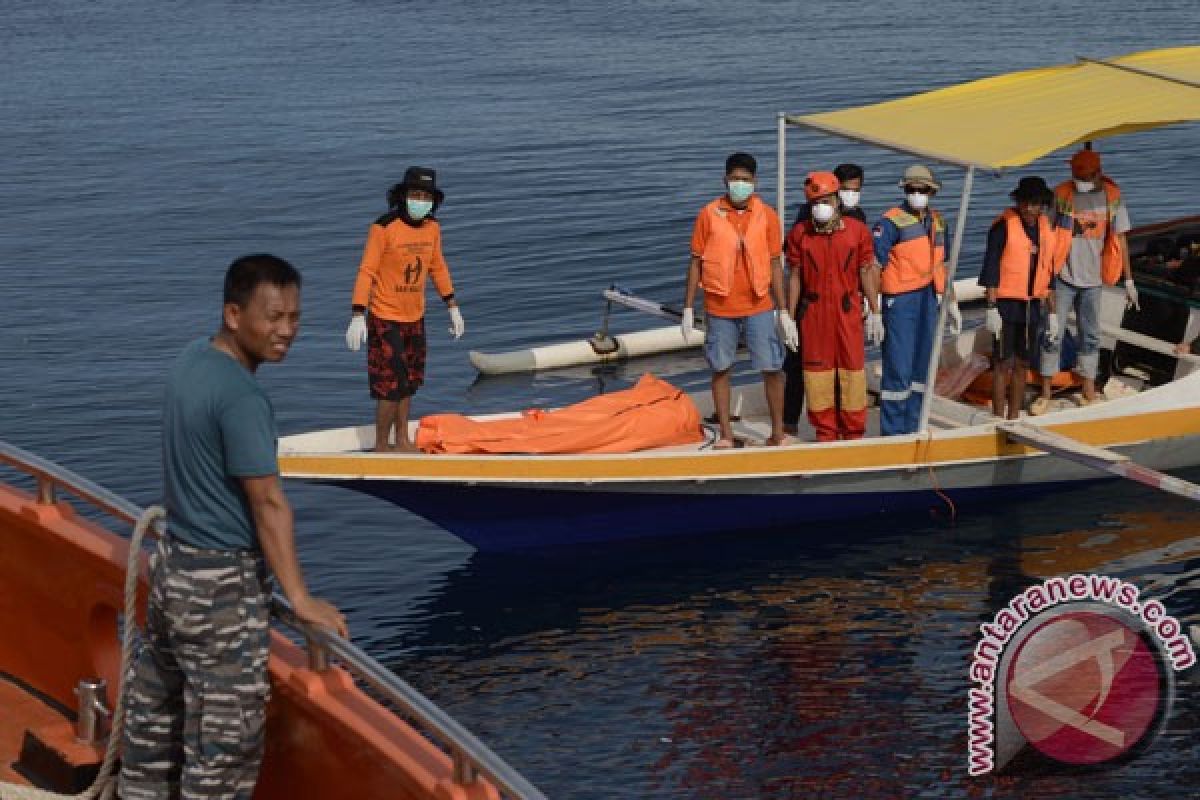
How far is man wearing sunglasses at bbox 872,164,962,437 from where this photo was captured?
14125 mm

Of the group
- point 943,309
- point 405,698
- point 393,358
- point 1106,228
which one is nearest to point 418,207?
point 393,358

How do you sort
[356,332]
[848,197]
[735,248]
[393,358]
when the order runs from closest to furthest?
[356,332]
[393,358]
[735,248]
[848,197]

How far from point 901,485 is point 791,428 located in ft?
3.76

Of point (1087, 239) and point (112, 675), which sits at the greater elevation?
point (1087, 239)

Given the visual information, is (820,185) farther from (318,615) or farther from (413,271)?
(318,615)

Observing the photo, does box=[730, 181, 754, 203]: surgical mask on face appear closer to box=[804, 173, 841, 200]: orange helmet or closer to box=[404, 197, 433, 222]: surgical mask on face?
box=[804, 173, 841, 200]: orange helmet

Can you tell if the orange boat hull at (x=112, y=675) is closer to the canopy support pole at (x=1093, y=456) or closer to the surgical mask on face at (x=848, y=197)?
the surgical mask on face at (x=848, y=197)

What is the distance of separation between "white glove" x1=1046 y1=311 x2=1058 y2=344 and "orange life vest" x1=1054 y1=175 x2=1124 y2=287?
0.41 m

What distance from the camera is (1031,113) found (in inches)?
574

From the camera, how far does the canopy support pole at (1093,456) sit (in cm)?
1289

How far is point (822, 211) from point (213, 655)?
817 cm

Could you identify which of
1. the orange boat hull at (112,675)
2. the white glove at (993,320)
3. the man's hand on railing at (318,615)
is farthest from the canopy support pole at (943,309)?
the man's hand on railing at (318,615)

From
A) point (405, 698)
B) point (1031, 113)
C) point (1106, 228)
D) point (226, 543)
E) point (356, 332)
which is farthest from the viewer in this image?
point (1106, 228)

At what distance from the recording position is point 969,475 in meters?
14.6
